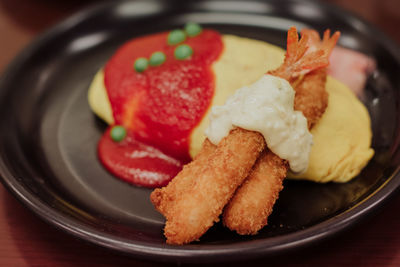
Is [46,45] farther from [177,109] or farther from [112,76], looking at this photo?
[177,109]

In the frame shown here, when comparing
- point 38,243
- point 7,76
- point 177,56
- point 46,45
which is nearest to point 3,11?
point 46,45

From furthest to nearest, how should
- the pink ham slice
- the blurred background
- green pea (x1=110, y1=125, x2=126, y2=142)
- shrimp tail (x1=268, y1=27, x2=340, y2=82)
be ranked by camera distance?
the blurred background
the pink ham slice
green pea (x1=110, y1=125, x2=126, y2=142)
shrimp tail (x1=268, y1=27, x2=340, y2=82)

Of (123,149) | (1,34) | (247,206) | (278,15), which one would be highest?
(1,34)

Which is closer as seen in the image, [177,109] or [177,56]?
[177,109]

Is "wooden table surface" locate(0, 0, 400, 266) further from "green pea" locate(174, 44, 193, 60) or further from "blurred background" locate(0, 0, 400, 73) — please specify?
"blurred background" locate(0, 0, 400, 73)

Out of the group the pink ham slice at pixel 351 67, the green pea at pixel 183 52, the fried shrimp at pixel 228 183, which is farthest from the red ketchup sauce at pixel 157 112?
the pink ham slice at pixel 351 67

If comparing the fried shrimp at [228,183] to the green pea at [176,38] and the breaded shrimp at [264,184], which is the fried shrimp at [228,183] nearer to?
the breaded shrimp at [264,184]

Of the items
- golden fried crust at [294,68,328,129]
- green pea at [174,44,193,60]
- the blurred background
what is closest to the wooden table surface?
golden fried crust at [294,68,328,129]

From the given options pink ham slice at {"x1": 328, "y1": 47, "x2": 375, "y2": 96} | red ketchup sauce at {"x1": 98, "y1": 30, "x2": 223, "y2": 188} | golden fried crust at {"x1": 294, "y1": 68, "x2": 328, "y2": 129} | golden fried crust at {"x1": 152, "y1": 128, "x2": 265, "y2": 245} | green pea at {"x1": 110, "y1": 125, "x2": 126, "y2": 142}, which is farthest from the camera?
pink ham slice at {"x1": 328, "y1": 47, "x2": 375, "y2": 96}
